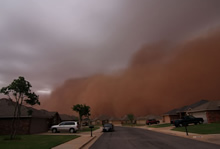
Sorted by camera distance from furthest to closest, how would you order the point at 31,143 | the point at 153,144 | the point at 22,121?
the point at 22,121 → the point at 31,143 → the point at 153,144

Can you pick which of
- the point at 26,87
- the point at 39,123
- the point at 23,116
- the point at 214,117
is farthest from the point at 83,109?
the point at 214,117

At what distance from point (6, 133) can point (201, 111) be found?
125ft

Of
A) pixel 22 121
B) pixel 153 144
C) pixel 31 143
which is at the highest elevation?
pixel 22 121

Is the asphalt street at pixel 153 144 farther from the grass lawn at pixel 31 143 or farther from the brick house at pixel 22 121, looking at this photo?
the brick house at pixel 22 121

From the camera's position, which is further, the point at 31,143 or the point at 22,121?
the point at 22,121

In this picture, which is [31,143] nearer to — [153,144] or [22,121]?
[153,144]

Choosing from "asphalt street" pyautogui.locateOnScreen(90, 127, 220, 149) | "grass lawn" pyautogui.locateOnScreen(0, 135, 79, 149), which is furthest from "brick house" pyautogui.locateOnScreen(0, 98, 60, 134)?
"asphalt street" pyautogui.locateOnScreen(90, 127, 220, 149)

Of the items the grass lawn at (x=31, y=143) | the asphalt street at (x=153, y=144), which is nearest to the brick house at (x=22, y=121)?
the grass lawn at (x=31, y=143)

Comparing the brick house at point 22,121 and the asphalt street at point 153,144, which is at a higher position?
the brick house at point 22,121

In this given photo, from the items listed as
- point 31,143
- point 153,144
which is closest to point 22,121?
point 31,143

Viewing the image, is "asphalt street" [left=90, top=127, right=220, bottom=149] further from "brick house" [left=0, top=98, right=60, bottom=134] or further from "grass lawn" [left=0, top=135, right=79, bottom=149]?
"brick house" [left=0, top=98, right=60, bottom=134]

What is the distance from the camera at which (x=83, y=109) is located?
45.8 m

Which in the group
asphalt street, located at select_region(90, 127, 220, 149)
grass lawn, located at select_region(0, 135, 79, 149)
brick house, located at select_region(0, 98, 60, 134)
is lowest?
asphalt street, located at select_region(90, 127, 220, 149)

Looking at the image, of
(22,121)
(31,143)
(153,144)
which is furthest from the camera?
(22,121)
